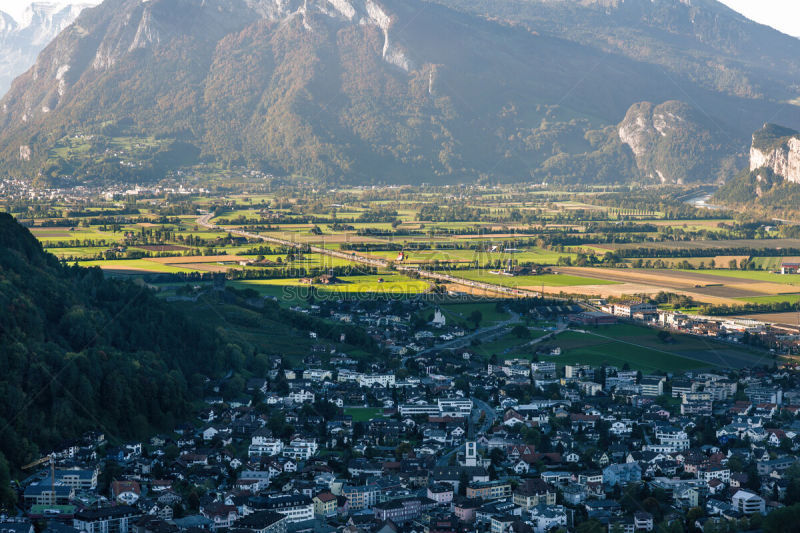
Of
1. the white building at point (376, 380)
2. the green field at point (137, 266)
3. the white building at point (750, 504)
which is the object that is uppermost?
the green field at point (137, 266)

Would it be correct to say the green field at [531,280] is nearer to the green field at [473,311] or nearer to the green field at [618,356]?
the green field at [473,311]

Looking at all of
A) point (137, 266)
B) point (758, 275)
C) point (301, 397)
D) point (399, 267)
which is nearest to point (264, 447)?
point (301, 397)

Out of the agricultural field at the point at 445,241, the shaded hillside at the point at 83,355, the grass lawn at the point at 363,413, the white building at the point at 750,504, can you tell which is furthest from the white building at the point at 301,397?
the agricultural field at the point at 445,241

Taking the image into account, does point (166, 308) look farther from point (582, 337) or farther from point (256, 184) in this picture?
point (256, 184)

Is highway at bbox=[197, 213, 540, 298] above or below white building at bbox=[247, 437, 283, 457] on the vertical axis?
above

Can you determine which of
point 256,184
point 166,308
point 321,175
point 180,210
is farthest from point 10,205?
point 166,308

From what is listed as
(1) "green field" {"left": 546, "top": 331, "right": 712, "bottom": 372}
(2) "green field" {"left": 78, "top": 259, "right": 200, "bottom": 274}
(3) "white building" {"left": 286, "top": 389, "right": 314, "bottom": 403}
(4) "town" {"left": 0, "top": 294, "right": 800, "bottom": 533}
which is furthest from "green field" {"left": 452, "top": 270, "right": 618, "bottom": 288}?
(3) "white building" {"left": 286, "top": 389, "right": 314, "bottom": 403}

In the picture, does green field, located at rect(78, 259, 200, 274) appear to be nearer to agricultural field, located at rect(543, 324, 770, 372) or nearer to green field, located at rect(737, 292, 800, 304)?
agricultural field, located at rect(543, 324, 770, 372)
